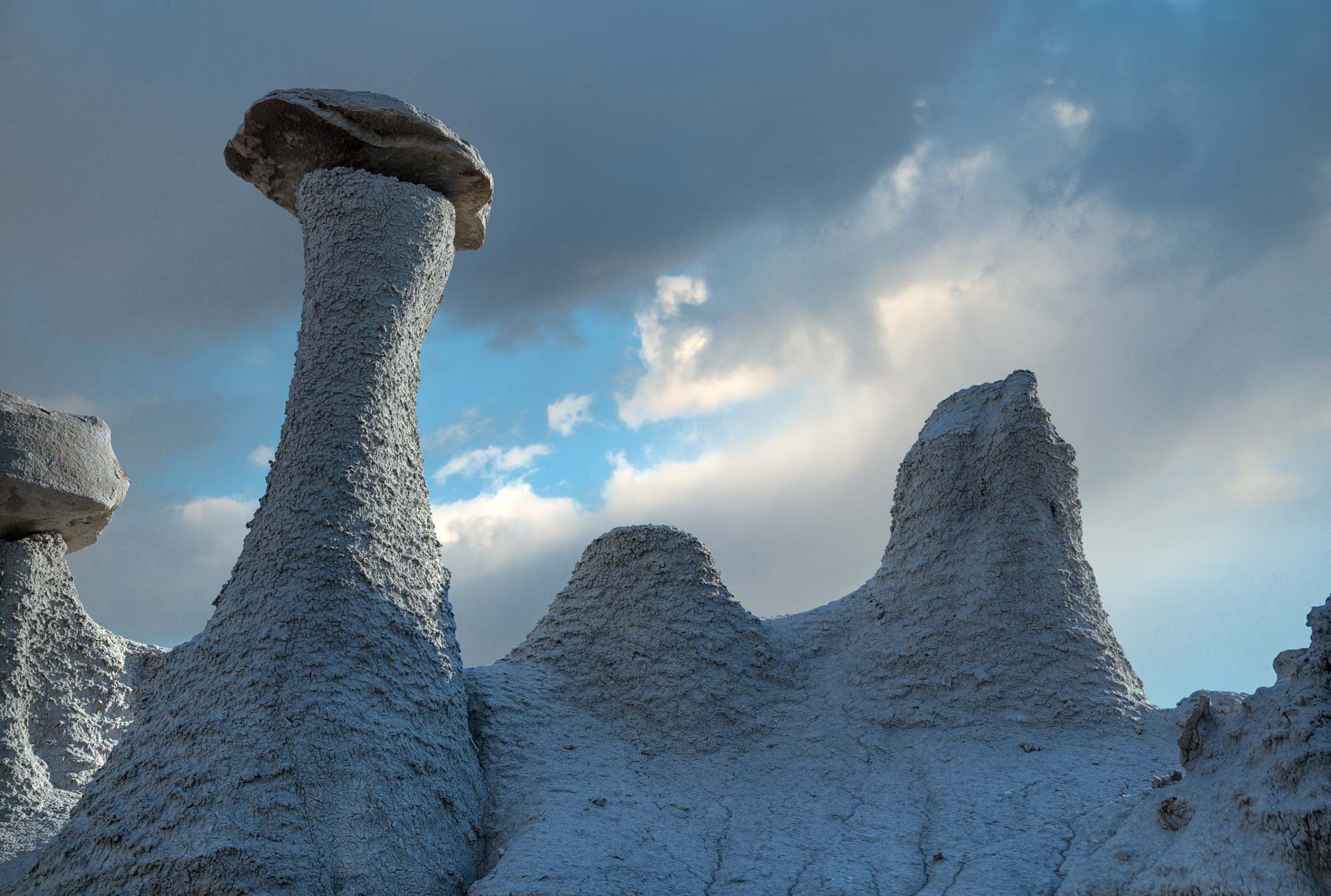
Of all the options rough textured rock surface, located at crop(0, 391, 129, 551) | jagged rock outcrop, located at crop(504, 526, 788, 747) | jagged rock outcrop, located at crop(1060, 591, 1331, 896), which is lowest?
jagged rock outcrop, located at crop(1060, 591, 1331, 896)

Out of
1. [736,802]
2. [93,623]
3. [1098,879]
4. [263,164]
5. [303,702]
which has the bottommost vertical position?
[1098,879]

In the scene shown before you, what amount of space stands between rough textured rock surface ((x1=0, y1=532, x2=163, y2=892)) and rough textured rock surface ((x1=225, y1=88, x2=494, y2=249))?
11.8ft

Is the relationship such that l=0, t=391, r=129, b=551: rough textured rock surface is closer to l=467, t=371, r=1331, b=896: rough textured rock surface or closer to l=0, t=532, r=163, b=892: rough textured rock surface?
l=0, t=532, r=163, b=892: rough textured rock surface

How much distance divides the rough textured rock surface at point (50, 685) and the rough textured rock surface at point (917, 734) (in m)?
3.49

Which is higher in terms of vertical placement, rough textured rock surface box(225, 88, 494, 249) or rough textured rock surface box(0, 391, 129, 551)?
rough textured rock surface box(225, 88, 494, 249)

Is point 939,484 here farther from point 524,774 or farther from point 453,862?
point 453,862

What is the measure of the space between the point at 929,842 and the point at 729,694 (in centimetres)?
181

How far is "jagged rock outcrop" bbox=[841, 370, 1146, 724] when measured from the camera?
7.24m

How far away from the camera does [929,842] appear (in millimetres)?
5852

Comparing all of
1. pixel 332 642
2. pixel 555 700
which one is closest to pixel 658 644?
pixel 555 700

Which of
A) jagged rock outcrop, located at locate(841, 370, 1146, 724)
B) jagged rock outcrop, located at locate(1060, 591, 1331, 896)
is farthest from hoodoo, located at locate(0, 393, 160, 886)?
jagged rock outcrop, located at locate(1060, 591, 1331, 896)

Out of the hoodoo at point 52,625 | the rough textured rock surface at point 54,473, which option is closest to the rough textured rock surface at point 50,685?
the hoodoo at point 52,625

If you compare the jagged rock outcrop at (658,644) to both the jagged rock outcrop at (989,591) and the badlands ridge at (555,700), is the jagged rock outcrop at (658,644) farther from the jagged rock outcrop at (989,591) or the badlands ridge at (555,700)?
the jagged rock outcrop at (989,591)

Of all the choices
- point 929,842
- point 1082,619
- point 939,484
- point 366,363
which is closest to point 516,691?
point 366,363
